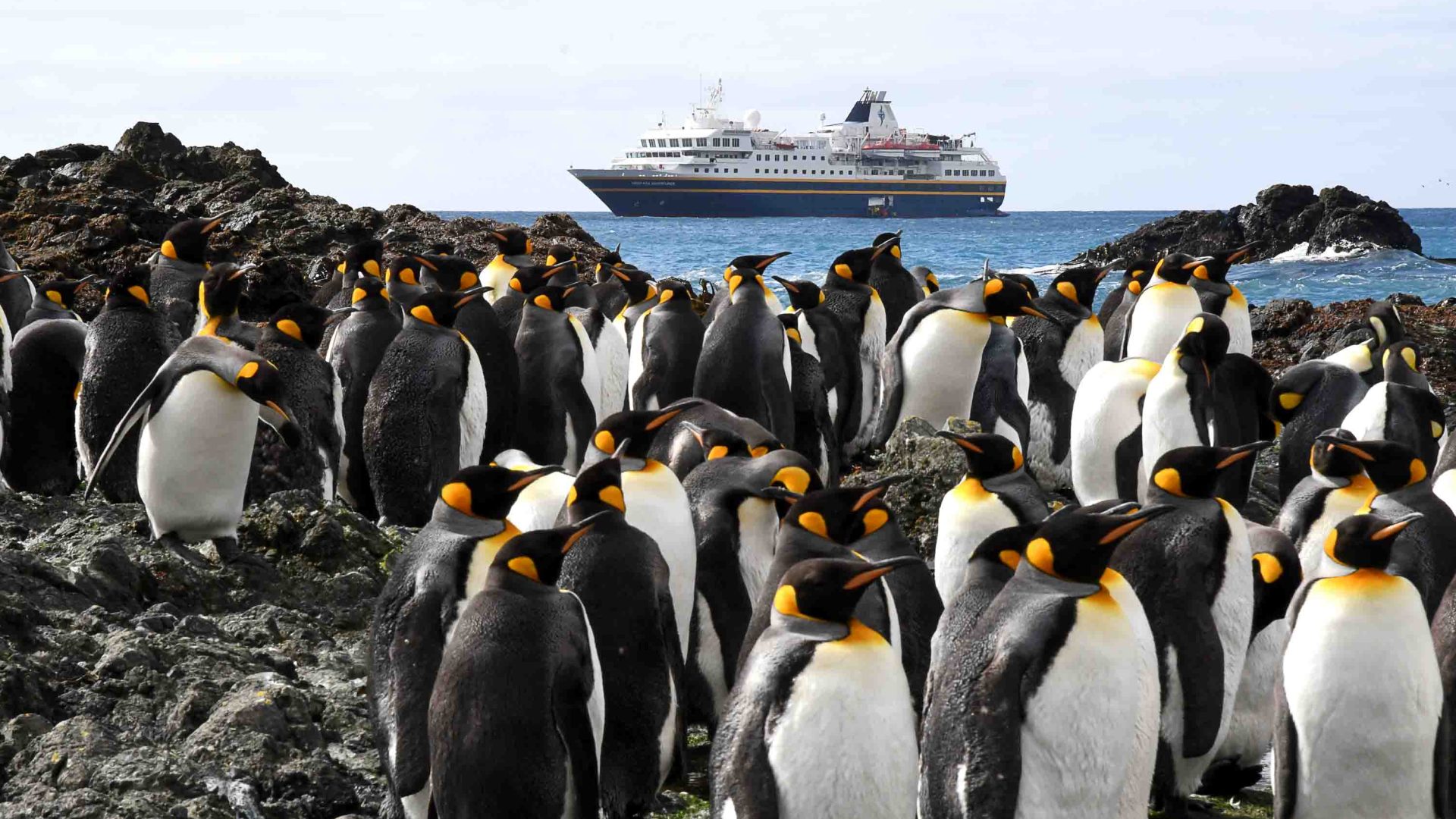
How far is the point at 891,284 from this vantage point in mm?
10742

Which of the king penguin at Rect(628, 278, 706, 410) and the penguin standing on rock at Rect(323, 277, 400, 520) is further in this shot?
the king penguin at Rect(628, 278, 706, 410)

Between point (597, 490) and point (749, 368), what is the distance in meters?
3.62

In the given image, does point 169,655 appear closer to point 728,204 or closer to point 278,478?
point 278,478

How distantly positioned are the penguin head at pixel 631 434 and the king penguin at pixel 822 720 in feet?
4.88

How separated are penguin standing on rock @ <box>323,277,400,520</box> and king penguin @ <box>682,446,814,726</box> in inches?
109

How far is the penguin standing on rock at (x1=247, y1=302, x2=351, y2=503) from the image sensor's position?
6664mm

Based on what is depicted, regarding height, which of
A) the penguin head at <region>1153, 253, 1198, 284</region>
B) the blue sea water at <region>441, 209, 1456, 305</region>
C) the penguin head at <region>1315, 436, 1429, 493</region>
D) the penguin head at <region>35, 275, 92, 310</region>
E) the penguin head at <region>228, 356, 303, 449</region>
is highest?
the penguin head at <region>1153, 253, 1198, 284</region>

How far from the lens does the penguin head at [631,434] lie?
16.4ft

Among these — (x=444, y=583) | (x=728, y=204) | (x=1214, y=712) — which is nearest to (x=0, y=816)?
(x=444, y=583)

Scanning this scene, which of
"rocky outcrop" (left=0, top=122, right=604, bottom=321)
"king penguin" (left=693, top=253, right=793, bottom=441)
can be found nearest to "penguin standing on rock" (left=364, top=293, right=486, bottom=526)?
"king penguin" (left=693, top=253, right=793, bottom=441)

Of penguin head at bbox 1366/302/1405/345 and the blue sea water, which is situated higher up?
penguin head at bbox 1366/302/1405/345

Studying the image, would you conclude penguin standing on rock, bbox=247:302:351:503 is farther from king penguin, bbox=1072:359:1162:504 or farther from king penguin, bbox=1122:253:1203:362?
king penguin, bbox=1122:253:1203:362

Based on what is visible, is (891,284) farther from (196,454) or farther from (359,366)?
(196,454)

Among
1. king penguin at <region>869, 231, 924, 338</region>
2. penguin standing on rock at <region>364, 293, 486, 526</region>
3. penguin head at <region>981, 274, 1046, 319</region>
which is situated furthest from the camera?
king penguin at <region>869, 231, 924, 338</region>
